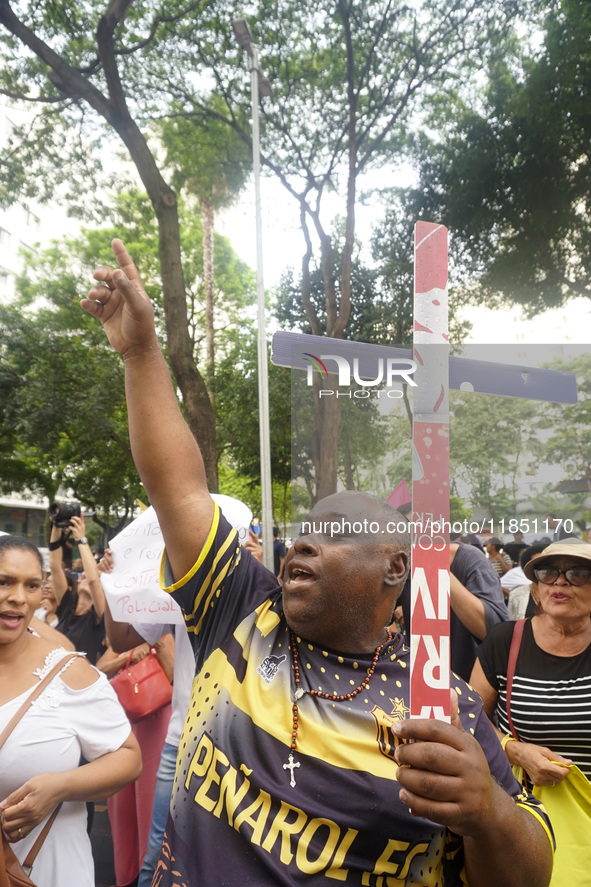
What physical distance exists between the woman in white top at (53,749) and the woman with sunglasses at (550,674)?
1.32 m

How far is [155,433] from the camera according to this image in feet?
4.98

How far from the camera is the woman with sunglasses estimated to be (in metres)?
2.39

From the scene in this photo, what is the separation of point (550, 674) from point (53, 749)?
67.2 inches

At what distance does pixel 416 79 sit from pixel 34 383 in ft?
38.0

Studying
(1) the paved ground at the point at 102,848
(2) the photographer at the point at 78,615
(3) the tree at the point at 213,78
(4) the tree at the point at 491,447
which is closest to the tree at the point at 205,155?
(3) the tree at the point at 213,78

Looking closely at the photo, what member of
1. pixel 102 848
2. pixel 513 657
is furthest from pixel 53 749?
pixel 102 848

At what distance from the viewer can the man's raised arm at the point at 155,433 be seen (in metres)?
1.50

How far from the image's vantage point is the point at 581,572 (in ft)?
8.45

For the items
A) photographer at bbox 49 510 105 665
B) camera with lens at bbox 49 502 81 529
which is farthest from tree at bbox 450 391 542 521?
photographer at bbox 49 510 105 665

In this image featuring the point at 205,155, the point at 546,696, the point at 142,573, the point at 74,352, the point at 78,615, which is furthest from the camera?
the point at 74,352

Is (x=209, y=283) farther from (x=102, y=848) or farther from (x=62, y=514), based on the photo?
(x=102, y=848)

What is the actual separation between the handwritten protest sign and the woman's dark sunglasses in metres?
1.13

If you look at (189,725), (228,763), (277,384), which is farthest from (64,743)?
(277,384)

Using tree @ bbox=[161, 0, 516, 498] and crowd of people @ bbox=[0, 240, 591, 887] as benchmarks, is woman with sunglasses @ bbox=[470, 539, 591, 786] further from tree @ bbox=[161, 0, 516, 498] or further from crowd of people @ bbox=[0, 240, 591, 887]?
tree @ bbox=[161, 0, 516, 498]
